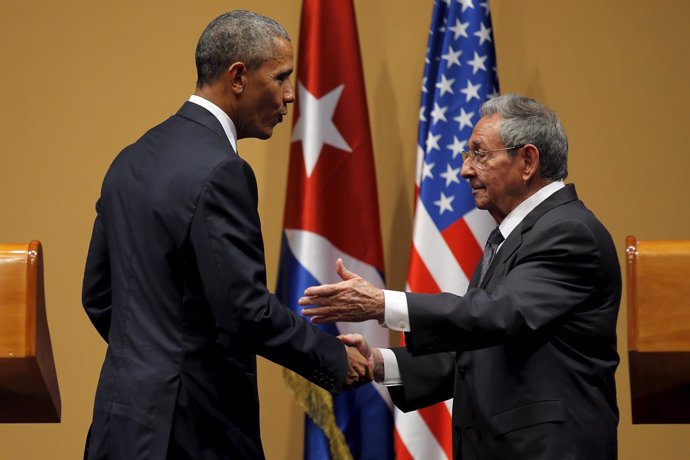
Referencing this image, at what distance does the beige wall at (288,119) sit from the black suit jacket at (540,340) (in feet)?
6.20

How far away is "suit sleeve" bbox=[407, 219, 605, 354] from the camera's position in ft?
8.48

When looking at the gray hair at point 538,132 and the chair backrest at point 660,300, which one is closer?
the chair backrest at point 660,300

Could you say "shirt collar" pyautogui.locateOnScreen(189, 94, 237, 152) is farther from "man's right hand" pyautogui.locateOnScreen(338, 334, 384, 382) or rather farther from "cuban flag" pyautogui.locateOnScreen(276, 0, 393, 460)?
"cuban flag" pyautogui.locateOnScreen(276, 0, 393, 460)

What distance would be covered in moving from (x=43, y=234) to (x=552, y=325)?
110 inches

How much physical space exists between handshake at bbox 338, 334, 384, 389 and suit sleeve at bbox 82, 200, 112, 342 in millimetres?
657

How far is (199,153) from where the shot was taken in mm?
2500

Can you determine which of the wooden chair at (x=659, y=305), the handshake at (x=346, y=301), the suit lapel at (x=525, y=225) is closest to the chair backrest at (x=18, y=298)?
the handshake at (x=346, y=301)

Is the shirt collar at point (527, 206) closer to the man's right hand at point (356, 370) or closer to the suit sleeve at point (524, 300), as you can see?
the suit sleeve at point (524, 300)

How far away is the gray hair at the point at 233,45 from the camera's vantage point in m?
2.69

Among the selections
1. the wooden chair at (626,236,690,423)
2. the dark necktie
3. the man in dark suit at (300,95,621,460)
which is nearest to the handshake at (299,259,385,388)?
the man in dark suit at (300,95,621,460)

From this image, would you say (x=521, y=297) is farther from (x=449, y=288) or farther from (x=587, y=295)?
(x=449, y=288)

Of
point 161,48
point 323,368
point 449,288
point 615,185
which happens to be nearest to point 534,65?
point 615,185

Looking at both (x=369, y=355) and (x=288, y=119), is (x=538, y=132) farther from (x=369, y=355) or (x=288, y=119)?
(x=288, y=119)

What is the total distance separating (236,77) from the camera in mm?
2697
